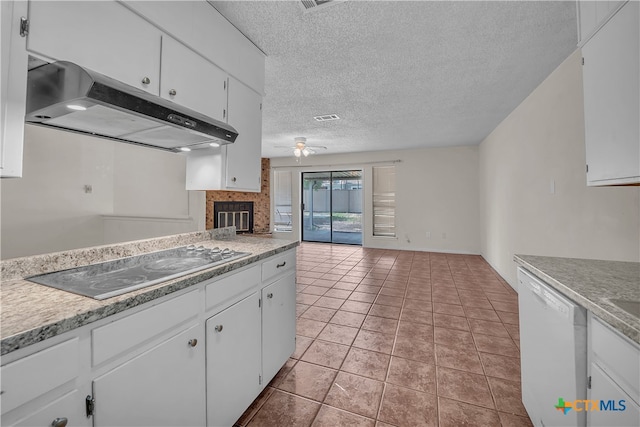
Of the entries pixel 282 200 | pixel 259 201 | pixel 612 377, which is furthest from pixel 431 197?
pixel 612 377

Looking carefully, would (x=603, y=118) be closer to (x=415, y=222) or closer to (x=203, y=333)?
(x=203, y=333)

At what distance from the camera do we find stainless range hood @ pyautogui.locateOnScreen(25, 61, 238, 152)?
972 mm

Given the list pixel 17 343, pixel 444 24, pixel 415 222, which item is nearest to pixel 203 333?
pixel 17 343

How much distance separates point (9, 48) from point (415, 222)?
254 inches

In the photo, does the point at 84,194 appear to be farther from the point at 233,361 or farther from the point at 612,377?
the point at 612,377

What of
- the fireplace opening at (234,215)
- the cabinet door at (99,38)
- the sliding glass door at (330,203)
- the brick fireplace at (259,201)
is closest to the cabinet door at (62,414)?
the cabinet door at (99,38)

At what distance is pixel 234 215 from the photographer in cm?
681

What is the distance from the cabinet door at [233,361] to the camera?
123cm

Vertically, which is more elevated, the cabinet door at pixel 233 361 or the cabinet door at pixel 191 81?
the cabinet door at pixel 191 81

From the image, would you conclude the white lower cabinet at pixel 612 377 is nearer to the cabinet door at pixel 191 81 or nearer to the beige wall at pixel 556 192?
the beige wall at pixel 556 192

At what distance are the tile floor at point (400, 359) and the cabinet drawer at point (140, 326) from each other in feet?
2.82

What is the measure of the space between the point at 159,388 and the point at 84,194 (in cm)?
118

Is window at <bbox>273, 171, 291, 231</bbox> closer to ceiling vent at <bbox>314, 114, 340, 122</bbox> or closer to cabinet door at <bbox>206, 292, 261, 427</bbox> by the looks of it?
ceiling vent at <bbox>314, 114, 340, 122</bbox>

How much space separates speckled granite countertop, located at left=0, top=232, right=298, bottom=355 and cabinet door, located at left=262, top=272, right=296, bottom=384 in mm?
328
